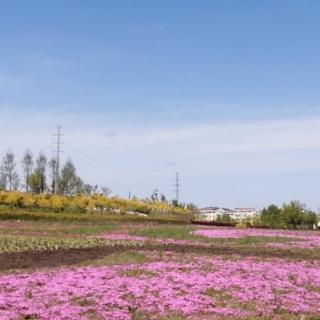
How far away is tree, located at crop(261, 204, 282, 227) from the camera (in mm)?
59938

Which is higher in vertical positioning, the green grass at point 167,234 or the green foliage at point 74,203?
the green foliage at point 74,203

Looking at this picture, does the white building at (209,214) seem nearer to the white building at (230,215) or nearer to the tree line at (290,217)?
the white building at (230,215)

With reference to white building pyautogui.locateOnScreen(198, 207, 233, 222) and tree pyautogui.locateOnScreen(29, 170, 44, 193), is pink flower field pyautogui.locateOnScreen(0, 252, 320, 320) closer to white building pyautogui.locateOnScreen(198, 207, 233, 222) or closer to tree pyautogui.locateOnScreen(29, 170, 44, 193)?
white building pyautogui.locateOnScreen(198, 207, 233, 222)

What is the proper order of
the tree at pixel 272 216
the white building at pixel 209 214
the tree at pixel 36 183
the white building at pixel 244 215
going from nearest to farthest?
the tree at pixel 272 216 < the white building at pixel 244 215 < the white building at pixel 209 214 < the tree at pixel 36 183

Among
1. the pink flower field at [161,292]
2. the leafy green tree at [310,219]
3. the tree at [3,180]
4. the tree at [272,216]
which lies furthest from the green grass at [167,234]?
the tree at [3,180]

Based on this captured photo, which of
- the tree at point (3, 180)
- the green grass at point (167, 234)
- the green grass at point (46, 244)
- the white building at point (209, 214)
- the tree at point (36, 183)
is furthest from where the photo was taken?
the tree at point (3, 180)

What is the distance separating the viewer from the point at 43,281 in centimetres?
1460

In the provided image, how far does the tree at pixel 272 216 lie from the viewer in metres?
59.9

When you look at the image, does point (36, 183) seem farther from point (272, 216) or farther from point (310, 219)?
point (310, 219)

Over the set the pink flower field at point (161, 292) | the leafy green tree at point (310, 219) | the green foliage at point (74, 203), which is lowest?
the pink flower field at point (161, 292)

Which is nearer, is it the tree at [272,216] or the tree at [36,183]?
the tree at [272,216]

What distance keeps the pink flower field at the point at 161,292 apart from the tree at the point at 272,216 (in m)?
42.2

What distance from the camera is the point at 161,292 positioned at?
44.3 feet

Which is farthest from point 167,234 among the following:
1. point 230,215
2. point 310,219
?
point 230,215
